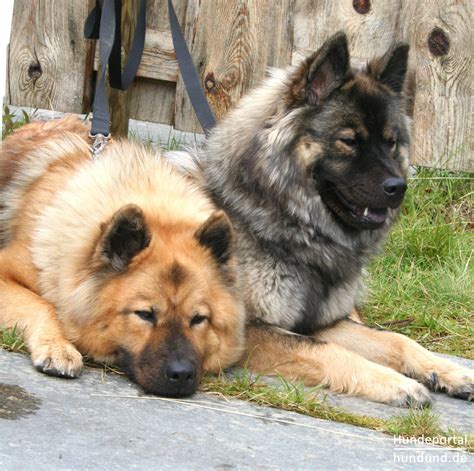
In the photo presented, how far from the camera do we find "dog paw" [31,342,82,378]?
3844 mm

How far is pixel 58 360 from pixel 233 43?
322 cm

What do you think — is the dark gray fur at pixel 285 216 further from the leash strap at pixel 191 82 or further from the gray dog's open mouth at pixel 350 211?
the leash strap at pixel 191 82

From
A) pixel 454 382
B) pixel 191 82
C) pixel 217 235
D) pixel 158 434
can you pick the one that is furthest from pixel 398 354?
pixel 191 82

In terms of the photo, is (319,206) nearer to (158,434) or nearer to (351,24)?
(158,434)

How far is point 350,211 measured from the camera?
470 centimetres

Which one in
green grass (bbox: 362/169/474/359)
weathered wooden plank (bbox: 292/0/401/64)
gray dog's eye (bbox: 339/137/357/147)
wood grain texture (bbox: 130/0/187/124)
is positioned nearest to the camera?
gray dog's eye (bbox: 339/137/357/147)

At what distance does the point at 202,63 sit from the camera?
256 inches

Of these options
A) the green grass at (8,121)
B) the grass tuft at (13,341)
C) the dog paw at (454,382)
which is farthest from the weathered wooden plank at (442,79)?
the grass tuft at (13,341)

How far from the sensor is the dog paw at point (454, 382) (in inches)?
173

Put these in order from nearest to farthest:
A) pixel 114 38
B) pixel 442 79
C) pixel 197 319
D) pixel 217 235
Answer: pixel 197 319
pixel 217 235
pixel 114 38
pixel 442 79

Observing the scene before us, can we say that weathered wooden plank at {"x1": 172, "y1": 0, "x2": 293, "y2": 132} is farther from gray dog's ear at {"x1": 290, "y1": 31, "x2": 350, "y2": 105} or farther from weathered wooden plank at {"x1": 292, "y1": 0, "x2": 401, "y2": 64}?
gray dog's ear at {"x1": 290, "y1": 31, "x2": 350, "y2": 105}

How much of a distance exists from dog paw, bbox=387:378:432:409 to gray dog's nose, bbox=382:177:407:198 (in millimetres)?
895

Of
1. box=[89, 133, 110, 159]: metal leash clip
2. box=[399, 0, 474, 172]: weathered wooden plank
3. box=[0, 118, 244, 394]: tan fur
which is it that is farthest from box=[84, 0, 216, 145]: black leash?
box=[399, 0, 474, 172]: weathered wooden plank

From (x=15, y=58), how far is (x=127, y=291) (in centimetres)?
334
